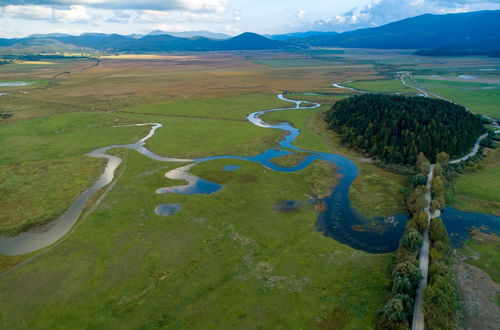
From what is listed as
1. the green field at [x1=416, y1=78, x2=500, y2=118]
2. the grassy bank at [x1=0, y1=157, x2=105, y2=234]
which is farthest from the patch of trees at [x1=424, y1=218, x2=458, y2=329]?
the green field at [x1=416, y1=78, x2=500, y2=118]

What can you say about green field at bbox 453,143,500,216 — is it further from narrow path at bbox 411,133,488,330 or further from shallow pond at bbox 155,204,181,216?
shallow pond at bbox 155,204,181,216

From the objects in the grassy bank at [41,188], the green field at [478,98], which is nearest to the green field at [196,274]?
the grassy bank at [41,188]

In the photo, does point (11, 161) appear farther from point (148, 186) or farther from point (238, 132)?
point (238, 132)

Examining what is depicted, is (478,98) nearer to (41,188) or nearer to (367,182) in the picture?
(367,182)

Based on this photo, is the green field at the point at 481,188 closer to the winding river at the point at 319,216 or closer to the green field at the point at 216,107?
the winding river at the point at 319,216

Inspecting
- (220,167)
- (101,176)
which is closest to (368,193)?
(220,167)
